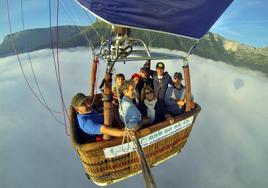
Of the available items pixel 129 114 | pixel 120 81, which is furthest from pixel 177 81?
pixel 129 114

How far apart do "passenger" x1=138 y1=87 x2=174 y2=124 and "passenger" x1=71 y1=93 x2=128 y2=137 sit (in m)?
0.95

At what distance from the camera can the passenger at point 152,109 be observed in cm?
490

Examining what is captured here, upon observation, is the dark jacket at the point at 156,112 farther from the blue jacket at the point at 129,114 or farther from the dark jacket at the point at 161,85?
the blue jacket at the point at 129,114

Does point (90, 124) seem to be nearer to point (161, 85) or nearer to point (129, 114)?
point (129, 114)

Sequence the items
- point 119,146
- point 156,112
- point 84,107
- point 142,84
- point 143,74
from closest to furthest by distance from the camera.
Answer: point 84,107 < point 119,146 < point 156,112 < point 142,84 < point 143,74

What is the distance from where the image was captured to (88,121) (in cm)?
424

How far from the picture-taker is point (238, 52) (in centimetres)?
19612

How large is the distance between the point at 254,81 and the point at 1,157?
9922cm

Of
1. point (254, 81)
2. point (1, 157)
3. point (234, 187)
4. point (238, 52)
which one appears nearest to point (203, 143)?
point (234, 187)

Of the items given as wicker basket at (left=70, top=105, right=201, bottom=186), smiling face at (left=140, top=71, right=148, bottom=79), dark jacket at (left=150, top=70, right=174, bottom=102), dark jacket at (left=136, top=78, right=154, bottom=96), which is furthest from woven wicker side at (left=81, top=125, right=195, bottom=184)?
smiling face at (left=140, top=71, right=148, bottom=79)

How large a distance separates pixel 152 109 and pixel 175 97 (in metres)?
0.69

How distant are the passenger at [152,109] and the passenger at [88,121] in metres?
0.95

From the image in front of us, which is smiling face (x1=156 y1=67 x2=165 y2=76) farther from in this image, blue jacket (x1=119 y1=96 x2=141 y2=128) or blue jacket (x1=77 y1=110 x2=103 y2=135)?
blue jacket (x1=77 y1=110 x2=103 y2=135)

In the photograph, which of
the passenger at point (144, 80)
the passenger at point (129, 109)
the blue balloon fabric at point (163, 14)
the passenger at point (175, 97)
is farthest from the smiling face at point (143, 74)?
the passenger at point (129, 109)
